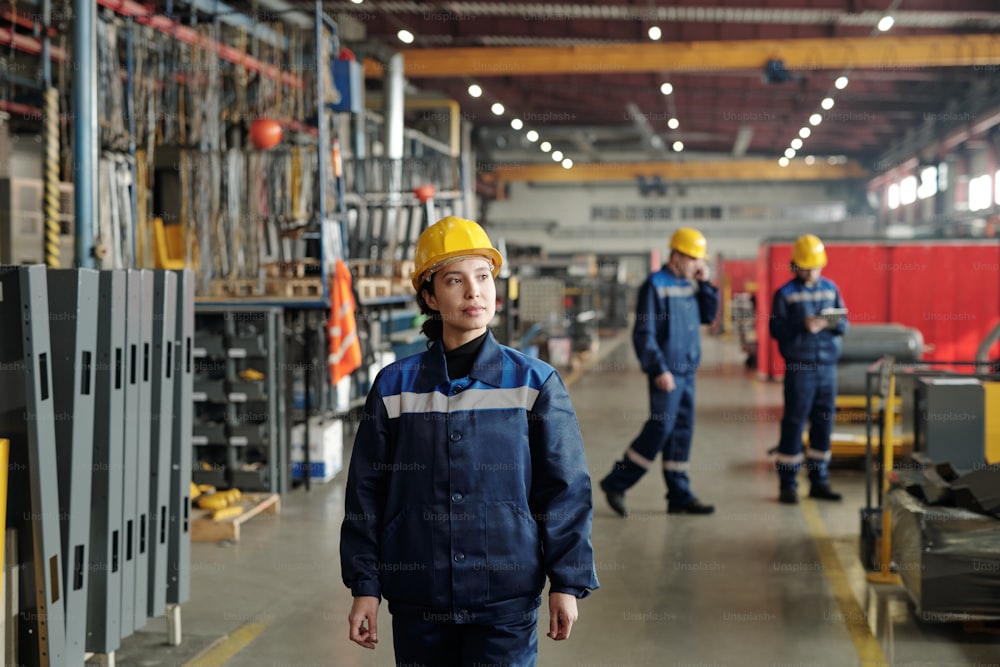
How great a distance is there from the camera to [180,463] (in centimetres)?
458

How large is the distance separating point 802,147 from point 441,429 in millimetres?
31863

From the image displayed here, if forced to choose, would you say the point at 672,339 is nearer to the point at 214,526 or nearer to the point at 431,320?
the point at 214,526

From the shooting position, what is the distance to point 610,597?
548 cm

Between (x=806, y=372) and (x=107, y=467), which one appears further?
(x=806, y=372)

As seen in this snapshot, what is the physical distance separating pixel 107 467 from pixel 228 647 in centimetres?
121

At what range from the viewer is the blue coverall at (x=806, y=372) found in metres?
7.50

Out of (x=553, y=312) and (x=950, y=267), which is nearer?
(x=950, y=267)

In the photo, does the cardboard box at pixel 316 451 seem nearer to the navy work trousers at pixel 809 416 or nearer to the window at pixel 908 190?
the navy work trousers at pixel 809 416

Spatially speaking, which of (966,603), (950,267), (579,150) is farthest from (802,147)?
(966,603)

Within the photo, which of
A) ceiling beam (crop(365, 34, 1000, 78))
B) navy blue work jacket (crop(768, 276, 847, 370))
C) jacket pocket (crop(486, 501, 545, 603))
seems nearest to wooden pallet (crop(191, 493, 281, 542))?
navy blue work jacket (crop(768, 276, 847, 370))

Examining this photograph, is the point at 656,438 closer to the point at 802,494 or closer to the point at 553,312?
the point at 802,494

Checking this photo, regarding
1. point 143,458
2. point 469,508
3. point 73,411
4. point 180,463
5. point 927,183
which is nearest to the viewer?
point 469,508

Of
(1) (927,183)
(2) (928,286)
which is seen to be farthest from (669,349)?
(1) (927,183)

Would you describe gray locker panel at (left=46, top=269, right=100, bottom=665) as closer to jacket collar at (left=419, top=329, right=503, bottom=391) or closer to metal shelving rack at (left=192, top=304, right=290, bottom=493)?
jacket collar at (left=419, top=329, right=503, bottom=391)
